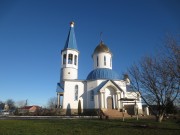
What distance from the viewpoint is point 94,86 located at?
1356 inches

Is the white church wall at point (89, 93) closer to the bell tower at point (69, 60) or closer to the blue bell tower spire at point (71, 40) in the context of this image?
the bell tower at point (69, 60)

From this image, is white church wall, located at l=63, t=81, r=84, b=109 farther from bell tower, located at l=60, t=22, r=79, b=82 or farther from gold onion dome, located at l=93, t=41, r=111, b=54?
gold onion dome, located at l=93, t=41, r=111, b=54

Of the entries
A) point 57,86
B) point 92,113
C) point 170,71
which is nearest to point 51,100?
point 57,86

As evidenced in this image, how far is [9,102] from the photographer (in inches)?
4771

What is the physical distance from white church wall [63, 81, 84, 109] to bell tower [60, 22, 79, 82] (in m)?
2.34

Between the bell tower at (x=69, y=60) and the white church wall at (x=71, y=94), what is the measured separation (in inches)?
92.3

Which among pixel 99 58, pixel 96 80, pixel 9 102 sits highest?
pixel 99 58

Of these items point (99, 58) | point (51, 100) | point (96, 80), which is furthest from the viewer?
point (51, 100)

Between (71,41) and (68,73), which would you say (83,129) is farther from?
(71,41)

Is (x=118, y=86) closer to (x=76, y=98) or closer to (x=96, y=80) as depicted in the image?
(x=96, y=80)

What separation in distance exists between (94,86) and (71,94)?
517 centimetres

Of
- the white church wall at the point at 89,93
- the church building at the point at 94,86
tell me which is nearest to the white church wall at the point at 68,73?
the church building at the point at 94,86

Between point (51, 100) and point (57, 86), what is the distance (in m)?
52.2

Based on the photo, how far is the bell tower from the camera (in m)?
37.5
